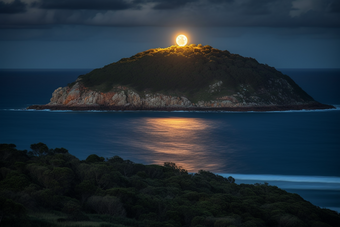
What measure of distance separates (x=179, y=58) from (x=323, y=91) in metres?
53.6

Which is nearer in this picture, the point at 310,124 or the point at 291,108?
the point at 310,124

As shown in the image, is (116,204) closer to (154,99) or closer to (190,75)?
(154,99)

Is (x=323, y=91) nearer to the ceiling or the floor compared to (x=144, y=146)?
nearer to the ceiling

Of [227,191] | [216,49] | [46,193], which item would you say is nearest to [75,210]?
[46,193]

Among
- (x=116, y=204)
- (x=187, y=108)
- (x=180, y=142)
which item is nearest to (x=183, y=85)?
(x=187, y=108)

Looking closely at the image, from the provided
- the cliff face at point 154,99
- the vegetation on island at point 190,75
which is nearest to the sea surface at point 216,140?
the cliff face at point 154,99

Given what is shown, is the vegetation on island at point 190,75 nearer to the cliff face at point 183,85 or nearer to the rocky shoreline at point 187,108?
the cliff face at point 183,85

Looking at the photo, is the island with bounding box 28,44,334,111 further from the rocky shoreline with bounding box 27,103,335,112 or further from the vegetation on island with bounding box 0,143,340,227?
the vegetation on island with bounding box 0,143,340,227

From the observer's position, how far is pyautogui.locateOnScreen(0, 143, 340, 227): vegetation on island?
14492 mm

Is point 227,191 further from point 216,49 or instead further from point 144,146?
point 216,49

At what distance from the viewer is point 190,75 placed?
349ft

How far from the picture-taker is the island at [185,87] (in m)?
92.9

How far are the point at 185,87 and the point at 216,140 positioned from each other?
164 ft

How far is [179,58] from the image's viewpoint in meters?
115
